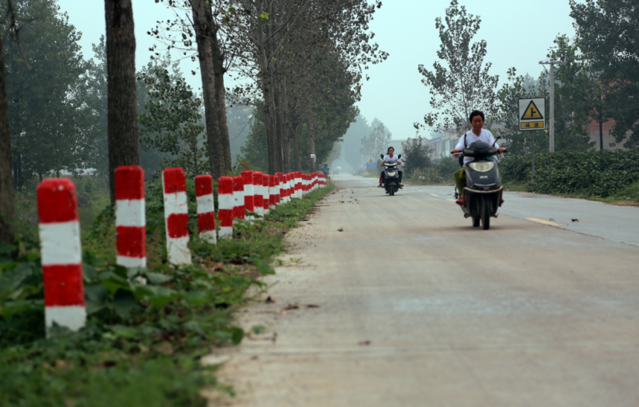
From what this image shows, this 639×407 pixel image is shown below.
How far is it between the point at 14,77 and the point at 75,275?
49.5m

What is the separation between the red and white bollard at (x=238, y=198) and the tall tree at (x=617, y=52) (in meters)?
47.0

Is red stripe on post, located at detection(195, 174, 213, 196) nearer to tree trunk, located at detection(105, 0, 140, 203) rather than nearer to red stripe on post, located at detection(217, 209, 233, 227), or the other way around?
red stripe on post, located at detection(217, 209, 233, 227)

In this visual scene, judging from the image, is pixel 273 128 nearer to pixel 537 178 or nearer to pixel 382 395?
pixel 537 178

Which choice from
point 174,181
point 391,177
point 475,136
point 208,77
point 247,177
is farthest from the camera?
point 391,177

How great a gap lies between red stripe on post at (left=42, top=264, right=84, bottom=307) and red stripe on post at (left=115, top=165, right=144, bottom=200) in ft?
3.95

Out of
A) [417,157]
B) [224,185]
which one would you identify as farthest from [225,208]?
[417,157]

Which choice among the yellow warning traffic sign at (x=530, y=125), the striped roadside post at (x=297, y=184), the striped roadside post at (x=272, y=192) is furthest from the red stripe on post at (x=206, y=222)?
the yellow warning traffic sign at (x=530, y=125)

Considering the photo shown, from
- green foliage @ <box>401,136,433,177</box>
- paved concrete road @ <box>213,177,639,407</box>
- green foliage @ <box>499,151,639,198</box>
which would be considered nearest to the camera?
paved concrete road @ <box>213,177,639,407</box>

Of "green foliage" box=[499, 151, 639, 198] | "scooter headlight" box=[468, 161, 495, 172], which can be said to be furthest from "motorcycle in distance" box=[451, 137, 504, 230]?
"green foliage" box=[499, 151, 639, 198]

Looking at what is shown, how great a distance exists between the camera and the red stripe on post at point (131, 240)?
5.25 m

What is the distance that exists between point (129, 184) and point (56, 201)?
1.15 meters

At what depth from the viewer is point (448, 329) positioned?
14.3ft

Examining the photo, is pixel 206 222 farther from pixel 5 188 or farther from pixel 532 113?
pixel 532 113

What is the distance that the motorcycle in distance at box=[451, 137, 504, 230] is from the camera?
1098 centimetres
